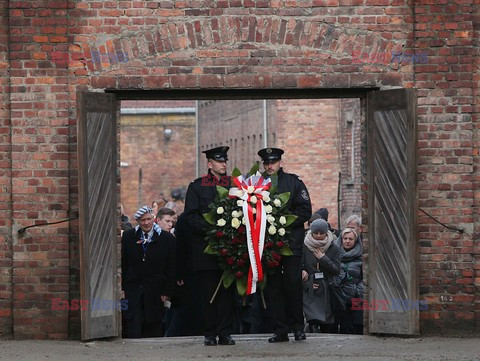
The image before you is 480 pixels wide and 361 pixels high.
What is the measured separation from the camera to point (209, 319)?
13617mm

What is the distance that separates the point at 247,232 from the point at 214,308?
84 cm

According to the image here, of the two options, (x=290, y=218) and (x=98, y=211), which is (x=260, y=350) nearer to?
(x=290, y=218)

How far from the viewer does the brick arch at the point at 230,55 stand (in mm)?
13781

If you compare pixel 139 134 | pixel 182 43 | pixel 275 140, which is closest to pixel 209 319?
pixel 182 43

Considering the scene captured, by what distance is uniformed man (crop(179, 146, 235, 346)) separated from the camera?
1359 cm

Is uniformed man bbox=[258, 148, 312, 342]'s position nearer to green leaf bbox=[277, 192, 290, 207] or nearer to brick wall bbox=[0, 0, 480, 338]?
green leaf bbox=[277, 192, 290, 207]

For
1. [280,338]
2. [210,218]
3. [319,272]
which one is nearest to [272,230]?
[210,218]

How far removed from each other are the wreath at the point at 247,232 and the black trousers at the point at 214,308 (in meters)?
0.11

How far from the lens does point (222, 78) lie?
13.8 metres

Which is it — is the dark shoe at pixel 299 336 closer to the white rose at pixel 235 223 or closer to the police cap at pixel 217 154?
the white rose at pixel 235 223

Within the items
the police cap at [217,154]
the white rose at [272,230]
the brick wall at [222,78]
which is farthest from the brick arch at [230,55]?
the white rose at [272,230]

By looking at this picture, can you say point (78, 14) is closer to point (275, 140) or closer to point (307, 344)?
point (307, 344)

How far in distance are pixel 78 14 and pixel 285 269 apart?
328 centimetres

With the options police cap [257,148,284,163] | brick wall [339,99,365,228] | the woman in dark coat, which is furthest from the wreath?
brick wall [339,99,365,228]
